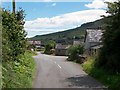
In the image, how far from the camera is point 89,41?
6066 cm

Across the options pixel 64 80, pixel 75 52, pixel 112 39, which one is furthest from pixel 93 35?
pixel 64 80

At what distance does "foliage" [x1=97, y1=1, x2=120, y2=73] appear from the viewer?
2414 cm

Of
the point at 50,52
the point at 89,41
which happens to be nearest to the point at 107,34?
the point at 89,41

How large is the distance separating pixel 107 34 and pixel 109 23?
0.96m

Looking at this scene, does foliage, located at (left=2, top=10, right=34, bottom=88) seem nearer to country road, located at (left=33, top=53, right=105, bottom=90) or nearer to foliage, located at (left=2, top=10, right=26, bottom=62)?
foliage, located at (left=2, top=10, right=26, bottom=62)

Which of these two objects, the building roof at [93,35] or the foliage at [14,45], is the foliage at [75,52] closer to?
the building roof at [93,35]

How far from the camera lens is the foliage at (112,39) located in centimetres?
2414

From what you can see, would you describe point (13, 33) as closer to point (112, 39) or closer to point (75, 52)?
point (112, 39)

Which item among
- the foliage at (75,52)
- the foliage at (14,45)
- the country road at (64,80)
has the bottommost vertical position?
the country road at (64,80)

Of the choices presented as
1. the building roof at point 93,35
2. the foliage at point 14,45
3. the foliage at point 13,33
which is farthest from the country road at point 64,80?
the building roof at point 93,35

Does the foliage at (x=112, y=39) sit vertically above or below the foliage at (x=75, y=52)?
above

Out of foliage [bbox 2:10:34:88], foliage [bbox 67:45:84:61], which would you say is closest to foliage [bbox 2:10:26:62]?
foliage [bbox 2:10:34:88]

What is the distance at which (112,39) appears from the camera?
80.5 ft

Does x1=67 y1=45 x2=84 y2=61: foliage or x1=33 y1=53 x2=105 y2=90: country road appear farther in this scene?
x1=67 y1=45 x2=84 y2=61: foliage
